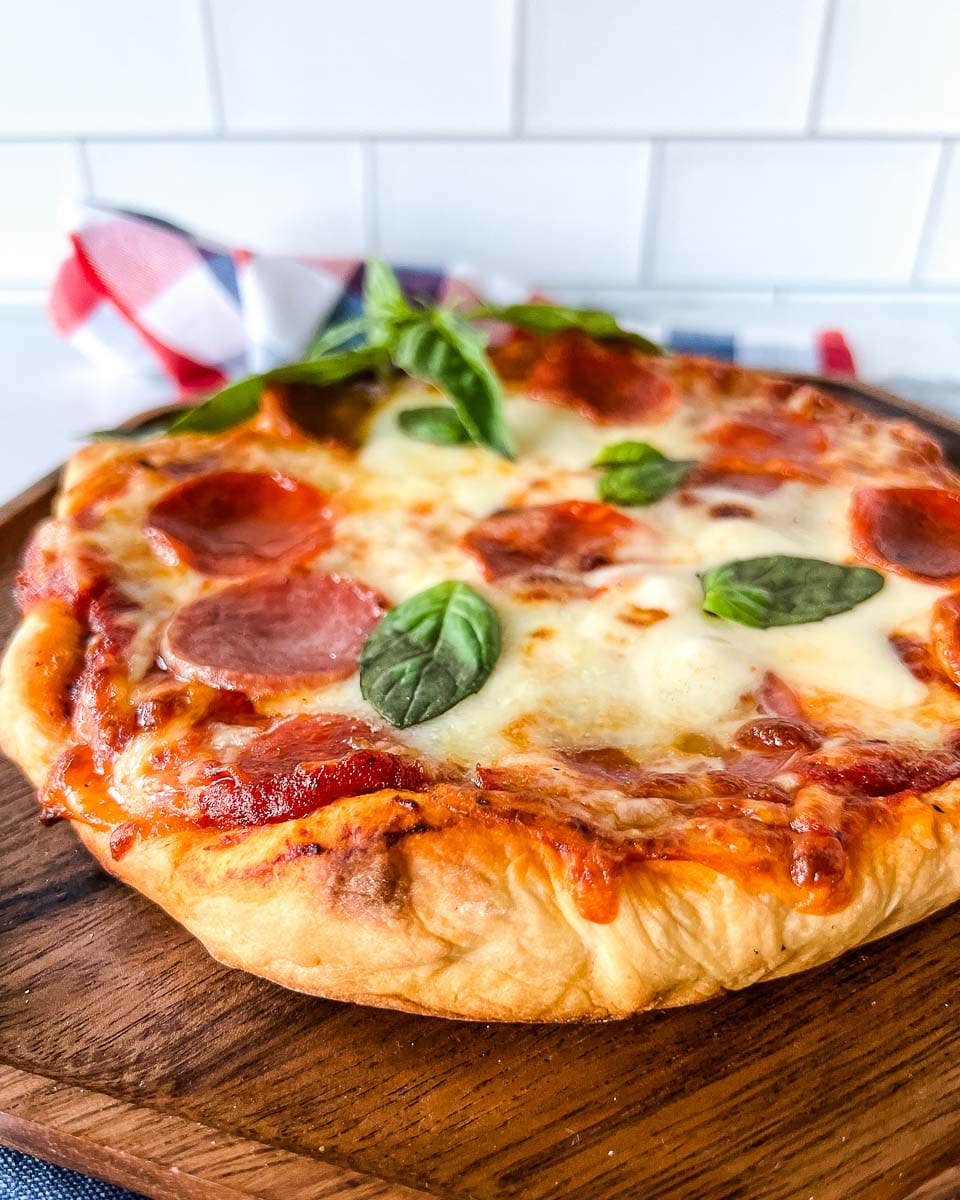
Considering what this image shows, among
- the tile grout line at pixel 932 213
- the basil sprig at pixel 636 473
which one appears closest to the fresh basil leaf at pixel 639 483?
the basil sprig at pixel 636 473

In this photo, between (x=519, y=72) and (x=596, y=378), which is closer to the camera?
(x=596, y=378)

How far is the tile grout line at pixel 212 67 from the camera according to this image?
7.90ft

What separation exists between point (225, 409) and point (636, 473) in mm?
644

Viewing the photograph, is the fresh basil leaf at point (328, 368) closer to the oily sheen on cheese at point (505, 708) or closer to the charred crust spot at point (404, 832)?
the oily sheen on cheese at point (505, 708)

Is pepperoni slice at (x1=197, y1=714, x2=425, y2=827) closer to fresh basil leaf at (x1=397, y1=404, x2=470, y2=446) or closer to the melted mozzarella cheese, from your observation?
the melted mozzarella cheese

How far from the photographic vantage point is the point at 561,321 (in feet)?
6.61

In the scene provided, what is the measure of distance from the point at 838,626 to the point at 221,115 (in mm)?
1884

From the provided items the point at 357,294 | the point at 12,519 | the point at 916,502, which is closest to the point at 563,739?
the point at 916,502

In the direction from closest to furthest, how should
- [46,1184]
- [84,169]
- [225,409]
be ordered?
[46,1184]
[225,409]
[84,169]

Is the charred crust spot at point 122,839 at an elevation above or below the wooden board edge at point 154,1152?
above

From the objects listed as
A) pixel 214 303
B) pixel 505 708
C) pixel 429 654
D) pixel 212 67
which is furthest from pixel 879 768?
pixel 212 67

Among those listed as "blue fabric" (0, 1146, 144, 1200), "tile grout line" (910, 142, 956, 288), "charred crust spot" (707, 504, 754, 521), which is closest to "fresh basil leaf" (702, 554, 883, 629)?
"charred crust spot" (707, 504, 754, 521)

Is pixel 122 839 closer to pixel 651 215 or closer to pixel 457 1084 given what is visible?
pixel 457 1084

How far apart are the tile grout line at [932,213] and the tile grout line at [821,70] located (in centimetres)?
31
